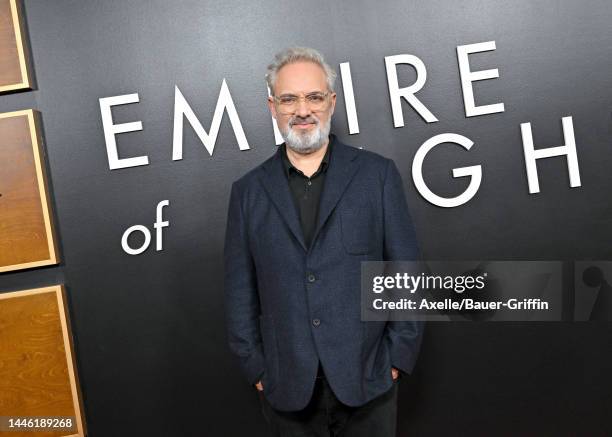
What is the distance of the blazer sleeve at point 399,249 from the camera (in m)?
2.36

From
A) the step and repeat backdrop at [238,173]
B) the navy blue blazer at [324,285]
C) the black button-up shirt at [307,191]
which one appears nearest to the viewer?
the navy blue blazer at [324,285]

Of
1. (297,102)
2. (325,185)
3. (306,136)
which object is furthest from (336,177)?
(297,102)

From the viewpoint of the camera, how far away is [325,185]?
2404mm

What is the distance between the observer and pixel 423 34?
3.23 metres

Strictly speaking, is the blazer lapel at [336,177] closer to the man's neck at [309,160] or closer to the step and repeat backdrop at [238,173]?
the man's neck at [309,160]

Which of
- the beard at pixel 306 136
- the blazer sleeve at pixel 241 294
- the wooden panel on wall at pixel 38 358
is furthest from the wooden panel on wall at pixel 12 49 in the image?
the beard at pixel 306 136

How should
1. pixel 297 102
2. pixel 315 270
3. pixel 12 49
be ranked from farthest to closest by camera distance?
pixel 12 49 < pixel 297 102 < pixel 315 270

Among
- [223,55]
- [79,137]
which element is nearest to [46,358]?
[79,137]

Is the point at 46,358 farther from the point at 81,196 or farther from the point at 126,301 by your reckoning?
the point at 81,196

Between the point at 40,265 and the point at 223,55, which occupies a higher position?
the point at 223,55

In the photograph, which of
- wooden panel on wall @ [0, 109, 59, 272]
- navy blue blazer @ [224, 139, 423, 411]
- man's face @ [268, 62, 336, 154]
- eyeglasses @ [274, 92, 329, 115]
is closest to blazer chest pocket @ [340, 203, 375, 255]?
navy blue blazer @ [224, 139, 423, 411]

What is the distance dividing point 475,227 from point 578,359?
75 centimetres

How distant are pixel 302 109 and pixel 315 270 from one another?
1.72 feet

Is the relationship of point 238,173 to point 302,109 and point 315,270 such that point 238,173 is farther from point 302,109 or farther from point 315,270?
A: point 315,270
